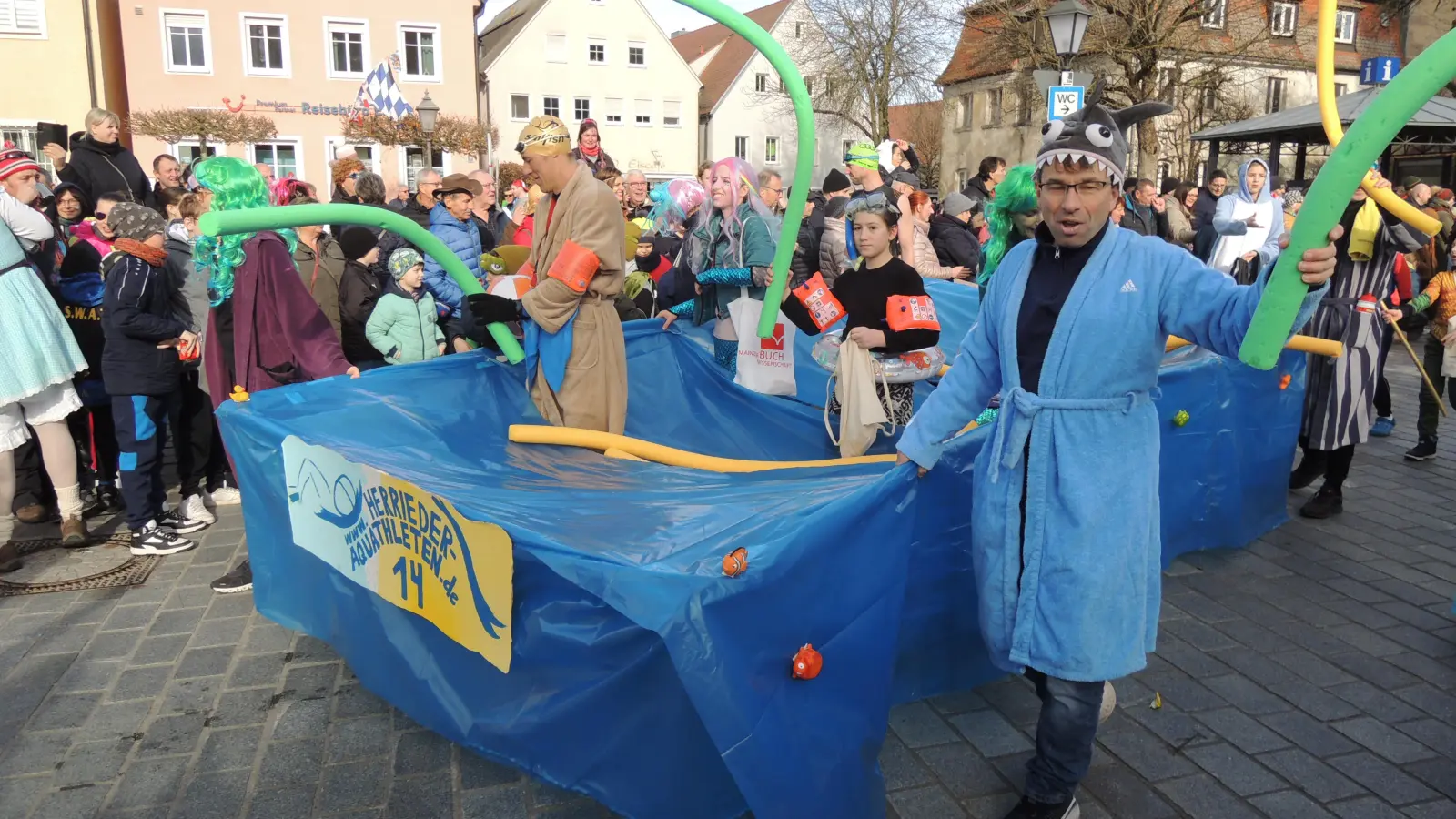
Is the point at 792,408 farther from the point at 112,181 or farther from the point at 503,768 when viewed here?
the point at 112,181

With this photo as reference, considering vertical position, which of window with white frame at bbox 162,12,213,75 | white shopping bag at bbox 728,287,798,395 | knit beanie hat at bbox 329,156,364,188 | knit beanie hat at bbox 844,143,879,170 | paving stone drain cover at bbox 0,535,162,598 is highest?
window with white frame at bbox 162,12,213,75

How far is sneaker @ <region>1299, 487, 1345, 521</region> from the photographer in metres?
5.52

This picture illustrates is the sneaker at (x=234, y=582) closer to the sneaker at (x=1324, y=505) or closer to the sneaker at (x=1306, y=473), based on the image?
the sneaker at (x=1324, y=505)

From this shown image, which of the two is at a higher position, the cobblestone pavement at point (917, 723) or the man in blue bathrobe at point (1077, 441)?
the man in blue bathrobe at point (1077, 441)

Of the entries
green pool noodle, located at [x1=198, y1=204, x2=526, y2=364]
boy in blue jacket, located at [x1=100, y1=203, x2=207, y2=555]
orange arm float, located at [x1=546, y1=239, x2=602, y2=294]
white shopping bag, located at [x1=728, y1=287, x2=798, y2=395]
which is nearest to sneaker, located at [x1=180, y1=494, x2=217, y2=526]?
boy in blue jacket, located at [x1=100, y1=203, x2=207, y2=555]

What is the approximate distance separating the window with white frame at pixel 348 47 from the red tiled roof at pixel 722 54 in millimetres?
16525

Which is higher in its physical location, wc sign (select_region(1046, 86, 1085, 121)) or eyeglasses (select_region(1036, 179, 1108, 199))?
wc sign (select_region(1046, 86, 1085, 121))

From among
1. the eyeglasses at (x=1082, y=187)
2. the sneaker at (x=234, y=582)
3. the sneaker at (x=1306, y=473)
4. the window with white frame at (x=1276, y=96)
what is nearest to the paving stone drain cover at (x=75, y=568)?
the sneaker at (x=234, y=582)

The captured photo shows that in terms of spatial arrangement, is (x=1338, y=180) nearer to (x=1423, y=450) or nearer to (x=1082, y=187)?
(x=1082, y=187)

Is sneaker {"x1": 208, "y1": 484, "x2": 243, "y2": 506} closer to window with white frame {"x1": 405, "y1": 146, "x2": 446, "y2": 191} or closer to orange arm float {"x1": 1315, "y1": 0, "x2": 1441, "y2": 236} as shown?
orange arm float {"x1": 1315, "y1": 0, "x2": 1441, "y2": 236}

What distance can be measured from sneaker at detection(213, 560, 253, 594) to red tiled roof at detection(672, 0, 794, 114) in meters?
42.1

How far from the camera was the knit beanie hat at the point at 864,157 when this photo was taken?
613 centimetres

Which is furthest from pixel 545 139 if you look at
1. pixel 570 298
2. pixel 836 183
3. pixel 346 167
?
pixel 836 183

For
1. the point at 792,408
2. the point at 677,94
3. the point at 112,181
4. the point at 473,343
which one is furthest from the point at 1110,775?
the point at 677,94
